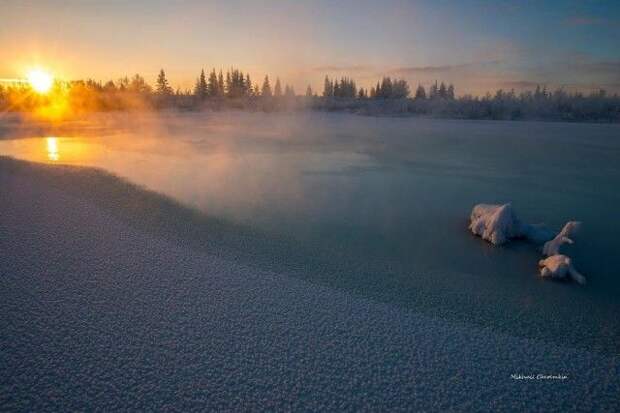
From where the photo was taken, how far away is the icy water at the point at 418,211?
10.2 ft

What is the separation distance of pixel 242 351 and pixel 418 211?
14.3ft

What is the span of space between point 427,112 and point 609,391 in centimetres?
4039

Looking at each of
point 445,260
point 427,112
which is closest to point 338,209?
point 445,260

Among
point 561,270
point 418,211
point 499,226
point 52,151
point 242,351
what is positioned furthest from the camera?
point 52,151

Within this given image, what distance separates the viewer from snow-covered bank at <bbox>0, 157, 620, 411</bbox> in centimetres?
193

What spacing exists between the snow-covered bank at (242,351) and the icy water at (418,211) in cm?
37

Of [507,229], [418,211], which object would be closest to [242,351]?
[507,229]

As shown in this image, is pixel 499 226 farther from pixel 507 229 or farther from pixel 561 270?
pixel 561 270

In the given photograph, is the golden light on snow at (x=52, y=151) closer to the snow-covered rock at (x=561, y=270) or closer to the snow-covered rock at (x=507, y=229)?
the snow-covered rock at (x=507, y=229)

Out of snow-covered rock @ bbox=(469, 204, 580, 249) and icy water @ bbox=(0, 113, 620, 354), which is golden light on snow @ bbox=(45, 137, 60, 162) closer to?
icy water @ bbox=(0, 113, 620, 354)

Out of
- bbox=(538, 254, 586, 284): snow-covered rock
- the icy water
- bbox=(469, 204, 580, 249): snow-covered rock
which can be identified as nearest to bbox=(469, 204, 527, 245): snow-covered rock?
bbox=(469, 204, 580, 249): snow-covered rock

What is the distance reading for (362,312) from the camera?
2.75 metres

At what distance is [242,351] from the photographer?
2246 millimetres

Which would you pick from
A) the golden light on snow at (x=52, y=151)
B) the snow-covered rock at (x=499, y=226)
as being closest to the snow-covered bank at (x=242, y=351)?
the snow-covered rock at (x=499, y=226)
